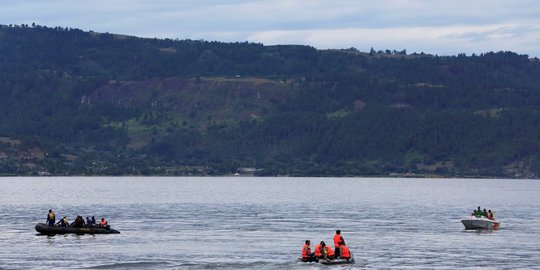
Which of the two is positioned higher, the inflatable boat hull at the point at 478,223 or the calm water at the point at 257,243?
the inflatable boat hull at the point at 478,223

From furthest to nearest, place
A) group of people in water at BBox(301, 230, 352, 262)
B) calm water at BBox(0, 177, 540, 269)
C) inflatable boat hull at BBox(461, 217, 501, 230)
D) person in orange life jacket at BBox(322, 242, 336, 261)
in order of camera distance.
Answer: inflatable boat hull at BBox(461, 217, 501, 230) < calm water at BBox(0, 177, 540, 269) < group of people in water at BBox(301, 230, 352, 262) < person in orange life jacket at BBox(322, 242, 336, 261)

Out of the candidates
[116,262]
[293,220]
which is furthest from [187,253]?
[293,220]

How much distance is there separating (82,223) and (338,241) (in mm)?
44524

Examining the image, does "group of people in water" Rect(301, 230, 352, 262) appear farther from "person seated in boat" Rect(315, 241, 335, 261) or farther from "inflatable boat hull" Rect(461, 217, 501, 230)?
→ "inflatable boat hull" Rect(461, 217, 501, 230)

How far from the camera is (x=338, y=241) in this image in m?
110

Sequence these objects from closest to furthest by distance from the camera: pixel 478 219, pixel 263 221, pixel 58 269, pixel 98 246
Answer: pixel 58 269 → pixel 98 246 → pixel 478 219 → pixel 263 221

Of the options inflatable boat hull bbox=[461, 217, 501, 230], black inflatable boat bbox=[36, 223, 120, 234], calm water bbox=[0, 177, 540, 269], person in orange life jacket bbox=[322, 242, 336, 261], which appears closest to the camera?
person in orange life jacket bbox=[322, 242, 336, 261]

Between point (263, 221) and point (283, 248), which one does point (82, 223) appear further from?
point (263, 221)

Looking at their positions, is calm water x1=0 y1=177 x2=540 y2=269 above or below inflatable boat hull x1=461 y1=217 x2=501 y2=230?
below

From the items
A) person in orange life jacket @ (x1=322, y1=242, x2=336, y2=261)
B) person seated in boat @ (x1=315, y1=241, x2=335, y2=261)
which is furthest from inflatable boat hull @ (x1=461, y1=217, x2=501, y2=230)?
Answer: person seated in boat @ (x1=315, y1=241, x2=335, y2=261)

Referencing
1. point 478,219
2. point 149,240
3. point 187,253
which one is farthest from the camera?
point 478,219

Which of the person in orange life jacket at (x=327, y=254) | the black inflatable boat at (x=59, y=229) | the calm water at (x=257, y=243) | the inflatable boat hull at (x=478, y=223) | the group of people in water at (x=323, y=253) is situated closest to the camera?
the person in orange life jacket at (x=327, y=254)

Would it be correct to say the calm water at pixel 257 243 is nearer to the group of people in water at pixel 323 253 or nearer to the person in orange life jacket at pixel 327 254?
the group of people in water at pixel 323 253

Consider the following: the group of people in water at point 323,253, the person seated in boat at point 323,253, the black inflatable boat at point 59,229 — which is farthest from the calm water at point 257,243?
the person seated in boat at point 323,253
